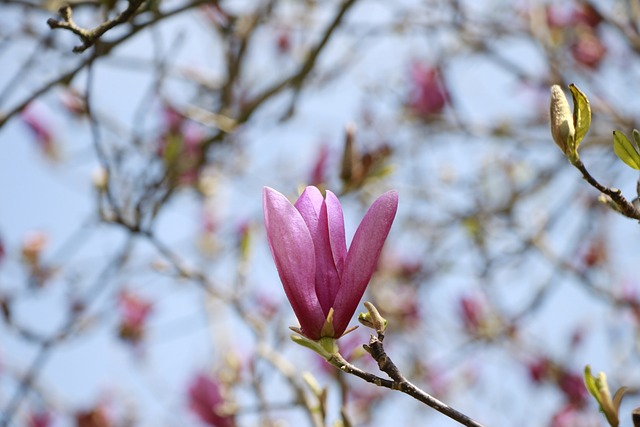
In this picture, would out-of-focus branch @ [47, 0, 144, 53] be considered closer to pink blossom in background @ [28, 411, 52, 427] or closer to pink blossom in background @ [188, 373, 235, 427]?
pink blossom in background @ [188, 373, 235, 427]

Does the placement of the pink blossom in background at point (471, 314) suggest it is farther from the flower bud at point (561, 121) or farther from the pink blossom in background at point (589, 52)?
the flower bud at point (561, 121)

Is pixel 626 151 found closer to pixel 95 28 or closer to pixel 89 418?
pixel 95 28

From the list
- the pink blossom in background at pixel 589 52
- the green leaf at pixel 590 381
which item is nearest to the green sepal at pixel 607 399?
the green leaf at pixel 590 381

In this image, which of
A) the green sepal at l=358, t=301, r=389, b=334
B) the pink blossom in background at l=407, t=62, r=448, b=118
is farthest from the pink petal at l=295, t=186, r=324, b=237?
the pink blossom in background at l=407, t=62, r=448, b=118

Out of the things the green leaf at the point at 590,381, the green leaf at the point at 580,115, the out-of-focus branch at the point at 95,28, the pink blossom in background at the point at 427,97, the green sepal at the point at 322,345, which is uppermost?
the out-of-focus branch at the point at 95,28

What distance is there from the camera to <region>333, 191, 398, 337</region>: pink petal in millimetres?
779

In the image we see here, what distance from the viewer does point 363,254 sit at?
0.79m

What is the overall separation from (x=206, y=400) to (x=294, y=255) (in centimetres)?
145

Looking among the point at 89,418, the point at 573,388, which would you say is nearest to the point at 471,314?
the point at 573,388

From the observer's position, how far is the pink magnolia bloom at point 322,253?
0.78 m

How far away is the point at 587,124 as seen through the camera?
2.66 feet

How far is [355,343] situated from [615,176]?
97 centimetres

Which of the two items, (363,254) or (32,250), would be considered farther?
(32,250)

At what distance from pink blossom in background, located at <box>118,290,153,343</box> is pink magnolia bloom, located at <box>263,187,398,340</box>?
8.35 feet
